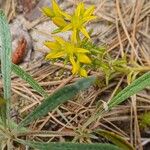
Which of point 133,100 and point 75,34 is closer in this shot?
point 75,34

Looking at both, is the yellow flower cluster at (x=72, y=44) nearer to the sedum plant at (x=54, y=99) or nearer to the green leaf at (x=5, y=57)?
the sedum plant at (x=54, y=99)

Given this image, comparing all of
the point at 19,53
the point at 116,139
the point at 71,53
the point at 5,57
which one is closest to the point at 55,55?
the point at 71,53

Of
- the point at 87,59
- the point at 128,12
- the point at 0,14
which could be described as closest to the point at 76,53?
the point at 87,59

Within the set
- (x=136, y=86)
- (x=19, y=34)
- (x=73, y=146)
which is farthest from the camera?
(x=19, y=34)

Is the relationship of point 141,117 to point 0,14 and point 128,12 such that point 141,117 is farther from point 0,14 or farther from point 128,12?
point 0,14

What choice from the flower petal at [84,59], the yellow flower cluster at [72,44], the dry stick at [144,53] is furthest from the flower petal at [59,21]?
the dry stick at [144,53]

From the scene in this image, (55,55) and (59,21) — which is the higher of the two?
(59,21)

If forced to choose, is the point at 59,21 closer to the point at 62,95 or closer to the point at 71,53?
the point at 71,53
